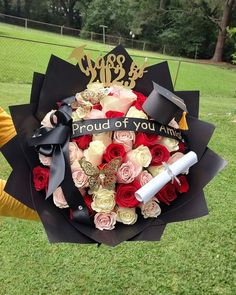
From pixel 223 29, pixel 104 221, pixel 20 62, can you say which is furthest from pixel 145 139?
pixel 223 29

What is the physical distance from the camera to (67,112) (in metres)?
1.32

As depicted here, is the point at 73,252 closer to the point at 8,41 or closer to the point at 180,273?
→ the point at 180,273

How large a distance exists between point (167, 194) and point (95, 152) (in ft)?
0.87

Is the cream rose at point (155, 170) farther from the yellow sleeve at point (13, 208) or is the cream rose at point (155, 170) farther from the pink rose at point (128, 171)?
the yellow sleeve at point (13, 208)

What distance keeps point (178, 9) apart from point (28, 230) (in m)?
30.9

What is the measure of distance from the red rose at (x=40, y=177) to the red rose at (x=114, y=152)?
196 mm

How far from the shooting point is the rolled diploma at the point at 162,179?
1216 millimetres

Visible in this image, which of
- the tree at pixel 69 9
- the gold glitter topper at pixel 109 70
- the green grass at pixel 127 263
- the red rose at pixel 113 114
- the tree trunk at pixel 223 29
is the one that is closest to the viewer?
the red rose at pixel 113 114

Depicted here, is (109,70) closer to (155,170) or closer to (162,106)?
(162,106)

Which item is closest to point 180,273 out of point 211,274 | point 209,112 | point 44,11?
point 211,274

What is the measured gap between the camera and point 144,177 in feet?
4.19

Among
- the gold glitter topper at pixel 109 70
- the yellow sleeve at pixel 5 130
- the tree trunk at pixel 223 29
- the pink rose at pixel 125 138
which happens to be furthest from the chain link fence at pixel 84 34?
the pink rose at pixel 125 138

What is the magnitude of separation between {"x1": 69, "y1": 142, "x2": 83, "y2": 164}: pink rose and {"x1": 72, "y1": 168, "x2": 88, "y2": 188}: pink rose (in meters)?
0.04

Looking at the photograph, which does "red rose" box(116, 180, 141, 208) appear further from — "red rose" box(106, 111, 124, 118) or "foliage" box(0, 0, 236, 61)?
"foliage" box(0, 0, 236, 61)
